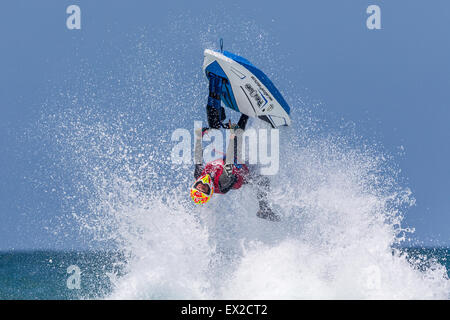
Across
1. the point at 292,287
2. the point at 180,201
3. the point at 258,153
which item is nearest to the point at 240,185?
the point at 258,153

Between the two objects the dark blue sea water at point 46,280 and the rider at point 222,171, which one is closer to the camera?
the rider at point 222,171

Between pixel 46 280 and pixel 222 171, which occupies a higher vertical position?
pixel 222 171

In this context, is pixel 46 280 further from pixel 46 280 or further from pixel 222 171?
pixel 222 171

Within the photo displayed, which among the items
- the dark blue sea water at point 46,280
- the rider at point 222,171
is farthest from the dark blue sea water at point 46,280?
the rider at point 222,171

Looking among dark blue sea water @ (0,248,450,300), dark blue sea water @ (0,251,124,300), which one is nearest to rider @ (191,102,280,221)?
dark blue sea water @ (0,248,450,300)

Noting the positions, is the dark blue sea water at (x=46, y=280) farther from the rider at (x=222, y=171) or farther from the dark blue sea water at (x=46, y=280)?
the rider at (x=222, y=171)

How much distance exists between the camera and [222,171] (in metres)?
10.1

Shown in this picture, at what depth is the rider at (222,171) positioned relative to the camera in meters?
9.85

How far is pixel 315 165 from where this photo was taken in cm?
1197

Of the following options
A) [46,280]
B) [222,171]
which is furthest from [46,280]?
[222,171]

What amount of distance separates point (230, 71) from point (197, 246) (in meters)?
3.75
